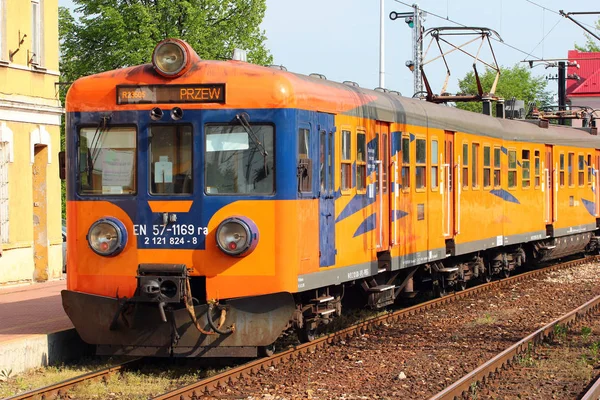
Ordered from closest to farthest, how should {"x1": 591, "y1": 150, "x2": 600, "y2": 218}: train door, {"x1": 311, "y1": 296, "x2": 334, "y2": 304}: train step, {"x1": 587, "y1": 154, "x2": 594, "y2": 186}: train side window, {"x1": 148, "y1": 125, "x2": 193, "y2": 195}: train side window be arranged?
{"x1": 148, "y1": 125, "x2": 193, "y2": 195}: train side window → {"x1": 311, "y1": 296, "x2": 334, "y2": 304}: train step → {"x1": 587, "y1": 154, "x2": 594, "y2": 186}: train side window → {"x1": 591, "y1": 150, "x2": 600, "y2": 218}: train door

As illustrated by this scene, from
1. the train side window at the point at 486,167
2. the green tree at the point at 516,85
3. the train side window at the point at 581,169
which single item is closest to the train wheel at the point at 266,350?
the train side window at the point at 486,167

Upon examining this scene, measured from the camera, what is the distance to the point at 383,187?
13.4m

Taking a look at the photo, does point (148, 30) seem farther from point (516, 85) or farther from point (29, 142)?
point (516, 85)

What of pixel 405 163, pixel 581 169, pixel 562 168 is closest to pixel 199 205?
pixel 405 163

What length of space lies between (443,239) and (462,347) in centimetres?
394

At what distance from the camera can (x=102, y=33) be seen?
32531 millimetres

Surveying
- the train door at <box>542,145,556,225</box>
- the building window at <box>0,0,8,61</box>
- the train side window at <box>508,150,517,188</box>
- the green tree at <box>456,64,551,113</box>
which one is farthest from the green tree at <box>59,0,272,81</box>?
the green tree at <box>456,64,551,113</box>

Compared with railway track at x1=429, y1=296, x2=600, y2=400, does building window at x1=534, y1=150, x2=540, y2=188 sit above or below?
above

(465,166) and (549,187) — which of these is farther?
(549,187)

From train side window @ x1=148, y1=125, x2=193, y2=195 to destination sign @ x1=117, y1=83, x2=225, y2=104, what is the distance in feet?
0.91

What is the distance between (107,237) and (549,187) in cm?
1363

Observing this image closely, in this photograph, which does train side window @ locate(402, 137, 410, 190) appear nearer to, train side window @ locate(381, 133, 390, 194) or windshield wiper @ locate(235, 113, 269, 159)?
train side window @ locate(381, 133, 390, 194)

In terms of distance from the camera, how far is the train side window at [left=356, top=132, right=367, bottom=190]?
40.9 ft

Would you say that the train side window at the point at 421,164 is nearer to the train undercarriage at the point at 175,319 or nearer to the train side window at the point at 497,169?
the train side window at the point at 497,169
